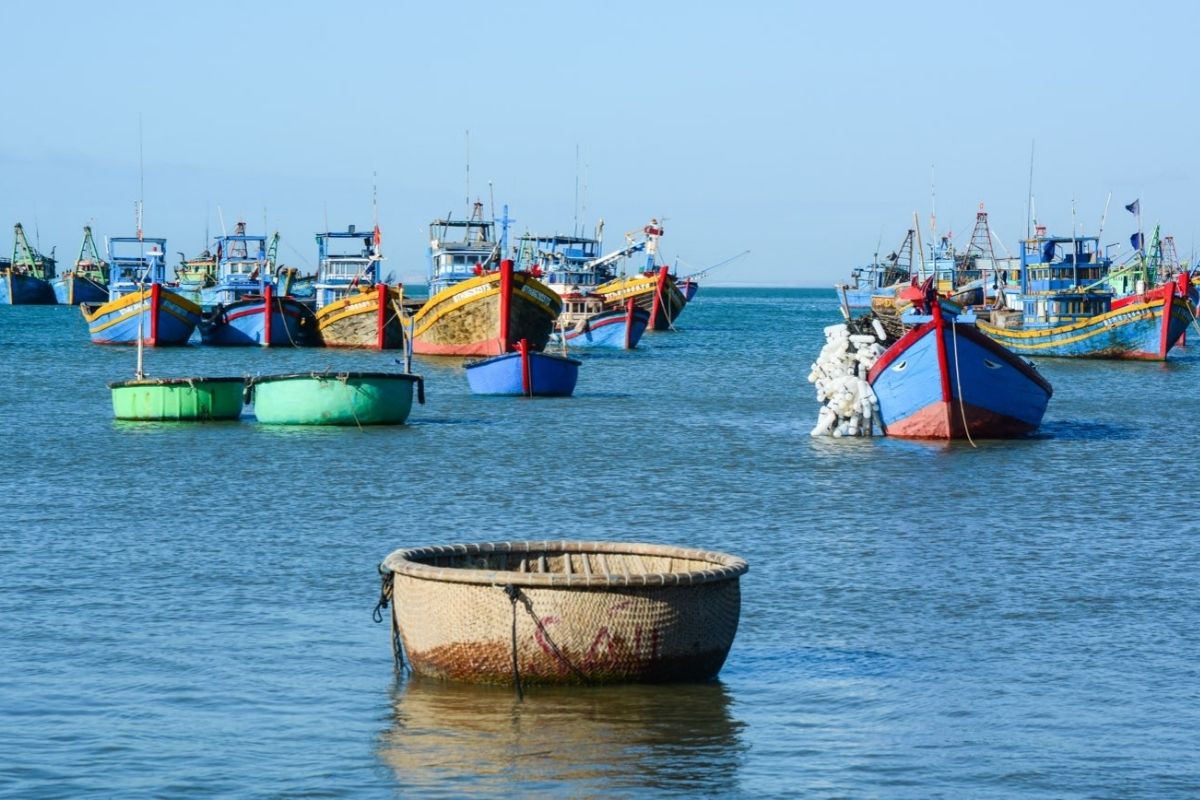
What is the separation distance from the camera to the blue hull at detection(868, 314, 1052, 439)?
36.1 meters

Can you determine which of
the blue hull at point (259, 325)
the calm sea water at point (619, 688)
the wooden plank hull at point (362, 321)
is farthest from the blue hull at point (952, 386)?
the blue hull at point (259, 325)

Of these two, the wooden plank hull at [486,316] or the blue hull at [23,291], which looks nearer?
the wooden plank hull at [486,316]

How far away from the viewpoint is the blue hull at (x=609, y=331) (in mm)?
85125

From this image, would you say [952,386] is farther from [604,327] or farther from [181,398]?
[604,327]

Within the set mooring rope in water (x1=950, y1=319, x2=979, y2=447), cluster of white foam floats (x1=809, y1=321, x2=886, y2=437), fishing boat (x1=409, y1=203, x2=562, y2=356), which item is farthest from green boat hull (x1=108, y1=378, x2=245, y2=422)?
fishing boat (x1=409, y1=203, x2=562, y2=356)

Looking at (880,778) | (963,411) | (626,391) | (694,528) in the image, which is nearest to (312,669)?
(880,778)

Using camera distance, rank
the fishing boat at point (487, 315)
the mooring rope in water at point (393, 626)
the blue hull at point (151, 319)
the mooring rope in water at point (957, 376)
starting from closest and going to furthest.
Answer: the mooring rope in water at point (393, 626) → the mooring rope in water at point (957, 376) → the fishing boat at point (487, 315) → the blue hull at point (151, 319)

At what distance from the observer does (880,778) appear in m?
12.3

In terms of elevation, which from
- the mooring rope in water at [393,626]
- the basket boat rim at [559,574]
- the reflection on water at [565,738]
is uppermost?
the basket boat rim at [559,574]

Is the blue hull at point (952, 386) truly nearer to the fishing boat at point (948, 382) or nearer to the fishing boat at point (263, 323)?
the fishing boat at point (948, 382)

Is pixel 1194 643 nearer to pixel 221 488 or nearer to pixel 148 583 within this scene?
pixel 148 583

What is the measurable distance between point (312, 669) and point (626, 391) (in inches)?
1647

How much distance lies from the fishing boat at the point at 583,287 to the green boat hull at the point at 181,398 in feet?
114

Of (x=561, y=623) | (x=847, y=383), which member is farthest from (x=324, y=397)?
(x=561, y=623)
